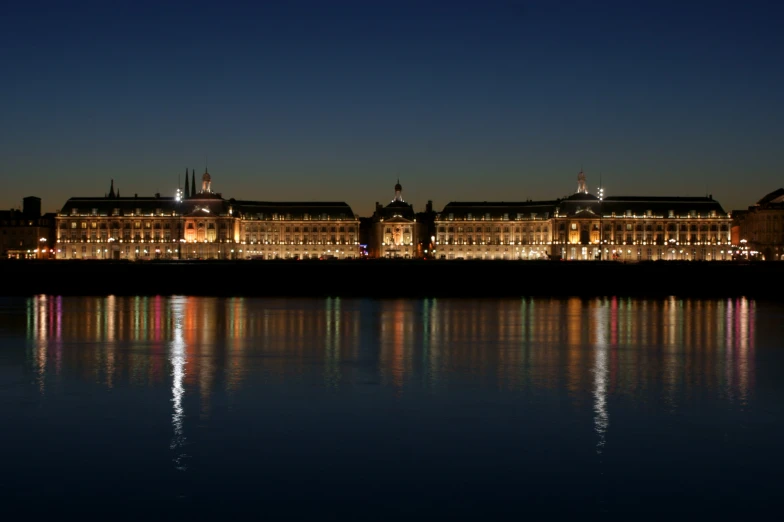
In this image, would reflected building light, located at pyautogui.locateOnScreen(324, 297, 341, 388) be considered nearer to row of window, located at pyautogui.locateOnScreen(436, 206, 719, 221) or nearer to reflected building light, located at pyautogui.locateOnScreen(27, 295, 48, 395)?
reflected building light, located at pyautogui.locateOnScreen(27, 295, 48, 395)

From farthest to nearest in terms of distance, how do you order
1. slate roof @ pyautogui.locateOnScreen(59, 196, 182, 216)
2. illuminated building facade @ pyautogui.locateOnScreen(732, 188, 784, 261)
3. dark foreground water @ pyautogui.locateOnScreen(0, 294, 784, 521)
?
slate roof @ pyautogui.locateOnScreen(59, 196, 182, 216) < illuminated building facade @ pyautogui.locateOnScreen(732, 188, 784, 261) < dark foreground water @ pyautogui.locateOnScreen(0, 294, 784, 521)

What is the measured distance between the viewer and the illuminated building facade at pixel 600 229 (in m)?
157

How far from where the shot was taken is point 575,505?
51.3ft

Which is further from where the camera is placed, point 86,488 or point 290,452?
point 290,452

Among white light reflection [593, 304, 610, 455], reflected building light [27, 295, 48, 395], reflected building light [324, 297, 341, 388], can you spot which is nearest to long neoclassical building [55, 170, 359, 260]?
reflected building light [27, 295, 48, 395]

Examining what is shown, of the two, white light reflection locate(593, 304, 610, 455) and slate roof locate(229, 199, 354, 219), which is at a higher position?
slate roof locate(229, 199, 354, 219)

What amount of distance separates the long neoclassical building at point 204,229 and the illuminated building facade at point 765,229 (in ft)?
209

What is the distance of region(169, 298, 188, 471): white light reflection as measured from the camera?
18.5 metres

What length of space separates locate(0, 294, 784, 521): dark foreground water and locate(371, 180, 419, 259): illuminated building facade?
118011 mm

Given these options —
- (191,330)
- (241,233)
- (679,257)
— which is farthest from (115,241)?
(191,330)

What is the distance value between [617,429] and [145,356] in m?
17.6

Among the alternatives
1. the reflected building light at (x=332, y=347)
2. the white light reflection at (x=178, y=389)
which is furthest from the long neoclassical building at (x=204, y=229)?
the white light reflection at (x=178, y=389)

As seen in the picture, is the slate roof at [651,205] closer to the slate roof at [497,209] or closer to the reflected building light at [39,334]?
the slate roof at [497,209]

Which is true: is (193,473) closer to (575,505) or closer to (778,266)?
(575,505)
